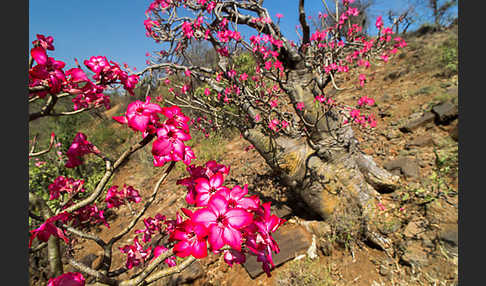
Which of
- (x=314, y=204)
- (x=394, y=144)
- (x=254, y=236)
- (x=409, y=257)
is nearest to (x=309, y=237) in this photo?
(x=314, y=204)

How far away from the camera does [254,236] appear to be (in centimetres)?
84

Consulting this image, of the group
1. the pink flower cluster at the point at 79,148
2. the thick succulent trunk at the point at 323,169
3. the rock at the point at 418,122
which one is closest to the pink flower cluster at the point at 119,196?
the pink flower cluster at the point at 79,148

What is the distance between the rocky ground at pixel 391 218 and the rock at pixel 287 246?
0.04 feet

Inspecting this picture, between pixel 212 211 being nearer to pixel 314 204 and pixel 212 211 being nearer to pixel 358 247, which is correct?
pixel 314 204

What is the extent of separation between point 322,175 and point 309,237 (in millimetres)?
769

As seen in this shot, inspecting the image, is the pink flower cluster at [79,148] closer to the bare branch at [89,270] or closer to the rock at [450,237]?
the bare branch at [89,270]

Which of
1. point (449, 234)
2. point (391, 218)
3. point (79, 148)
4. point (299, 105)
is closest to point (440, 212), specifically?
point (449, 234)

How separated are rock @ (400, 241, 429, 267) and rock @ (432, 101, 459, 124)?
2930mm

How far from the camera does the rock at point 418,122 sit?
3.86 meters

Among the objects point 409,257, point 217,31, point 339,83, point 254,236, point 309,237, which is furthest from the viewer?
point 339,83

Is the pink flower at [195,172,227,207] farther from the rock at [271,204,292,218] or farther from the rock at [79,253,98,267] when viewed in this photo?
the rock at [79,253,98,267]

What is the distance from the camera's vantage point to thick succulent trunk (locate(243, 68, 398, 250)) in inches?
94.3

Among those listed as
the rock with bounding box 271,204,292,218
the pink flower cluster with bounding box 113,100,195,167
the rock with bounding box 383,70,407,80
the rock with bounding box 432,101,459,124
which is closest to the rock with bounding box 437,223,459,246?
the rock with bounding box 271,204,292,218

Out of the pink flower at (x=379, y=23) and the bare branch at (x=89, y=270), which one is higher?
the pink flower at (x=379, y=23)
